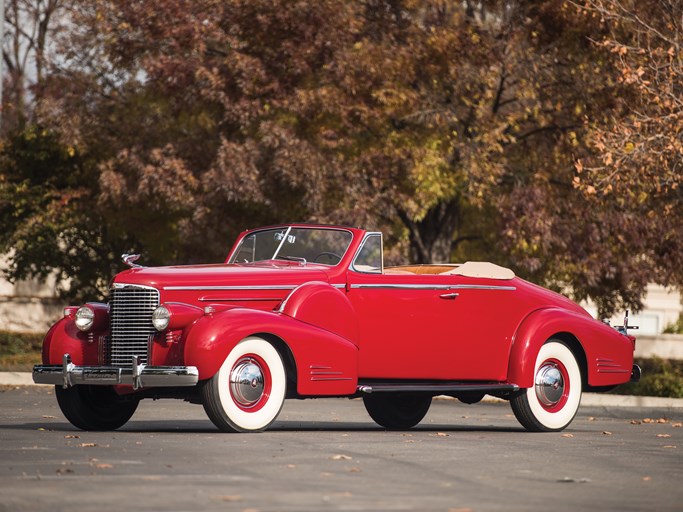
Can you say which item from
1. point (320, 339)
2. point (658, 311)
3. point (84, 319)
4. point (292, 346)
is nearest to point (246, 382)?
point (292, 346)

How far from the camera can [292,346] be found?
1234 cm

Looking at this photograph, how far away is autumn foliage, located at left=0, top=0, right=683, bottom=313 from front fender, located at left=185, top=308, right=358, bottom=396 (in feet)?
36.8

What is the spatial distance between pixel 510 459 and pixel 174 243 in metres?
19.7

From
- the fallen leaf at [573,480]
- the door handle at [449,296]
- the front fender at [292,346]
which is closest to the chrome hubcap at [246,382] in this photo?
the front fender at [292,346]

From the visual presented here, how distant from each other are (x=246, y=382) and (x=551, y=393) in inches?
136

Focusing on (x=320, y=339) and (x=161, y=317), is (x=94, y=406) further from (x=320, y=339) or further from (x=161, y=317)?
(x=320, y=339)

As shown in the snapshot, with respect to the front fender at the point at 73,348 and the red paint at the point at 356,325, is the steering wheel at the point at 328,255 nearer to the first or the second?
the red paint at the point at 356,325

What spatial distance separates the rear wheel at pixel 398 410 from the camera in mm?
14906

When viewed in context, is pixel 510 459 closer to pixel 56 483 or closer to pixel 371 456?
pixel 371 456

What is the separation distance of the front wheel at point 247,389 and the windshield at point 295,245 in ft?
5.18

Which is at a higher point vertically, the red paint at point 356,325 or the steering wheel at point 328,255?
the steering wheel at point 328,255

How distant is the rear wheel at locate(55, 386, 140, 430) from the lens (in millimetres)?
13172

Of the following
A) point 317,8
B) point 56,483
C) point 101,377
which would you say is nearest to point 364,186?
point 317,8

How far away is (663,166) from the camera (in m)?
21.5
